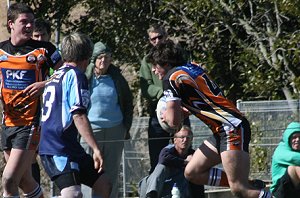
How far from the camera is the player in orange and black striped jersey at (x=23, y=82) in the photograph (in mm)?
9781

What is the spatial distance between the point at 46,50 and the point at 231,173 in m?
2.22

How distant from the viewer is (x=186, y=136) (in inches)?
417

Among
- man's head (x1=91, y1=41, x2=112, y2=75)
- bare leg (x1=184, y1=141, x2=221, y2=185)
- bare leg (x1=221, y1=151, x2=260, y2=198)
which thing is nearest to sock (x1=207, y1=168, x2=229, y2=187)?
bare leg (x1=184, y1=141, x2=221, y2=185)

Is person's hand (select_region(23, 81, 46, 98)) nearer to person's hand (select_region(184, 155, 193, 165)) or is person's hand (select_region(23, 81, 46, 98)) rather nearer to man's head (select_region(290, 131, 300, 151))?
person's hand (select_region(184, 155, 193, 165))

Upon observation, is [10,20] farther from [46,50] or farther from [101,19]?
[101,19]

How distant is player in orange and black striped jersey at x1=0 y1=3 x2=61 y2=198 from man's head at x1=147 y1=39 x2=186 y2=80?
1.19m

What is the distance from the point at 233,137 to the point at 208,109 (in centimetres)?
32

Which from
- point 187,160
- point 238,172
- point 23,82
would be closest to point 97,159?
point 238,172

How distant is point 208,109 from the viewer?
9008 mm

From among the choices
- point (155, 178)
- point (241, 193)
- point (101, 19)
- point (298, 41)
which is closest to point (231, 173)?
point (241, 193)

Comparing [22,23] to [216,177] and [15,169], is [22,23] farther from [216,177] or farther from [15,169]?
[216,177]

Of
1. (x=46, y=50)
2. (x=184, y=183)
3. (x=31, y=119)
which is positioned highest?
(x=46, y=50)

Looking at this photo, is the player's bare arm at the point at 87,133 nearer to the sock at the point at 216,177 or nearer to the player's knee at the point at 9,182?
the sock at the point at 216,177

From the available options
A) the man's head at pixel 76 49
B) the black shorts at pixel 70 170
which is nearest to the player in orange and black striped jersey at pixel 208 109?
the man's head at pixel 76 49
